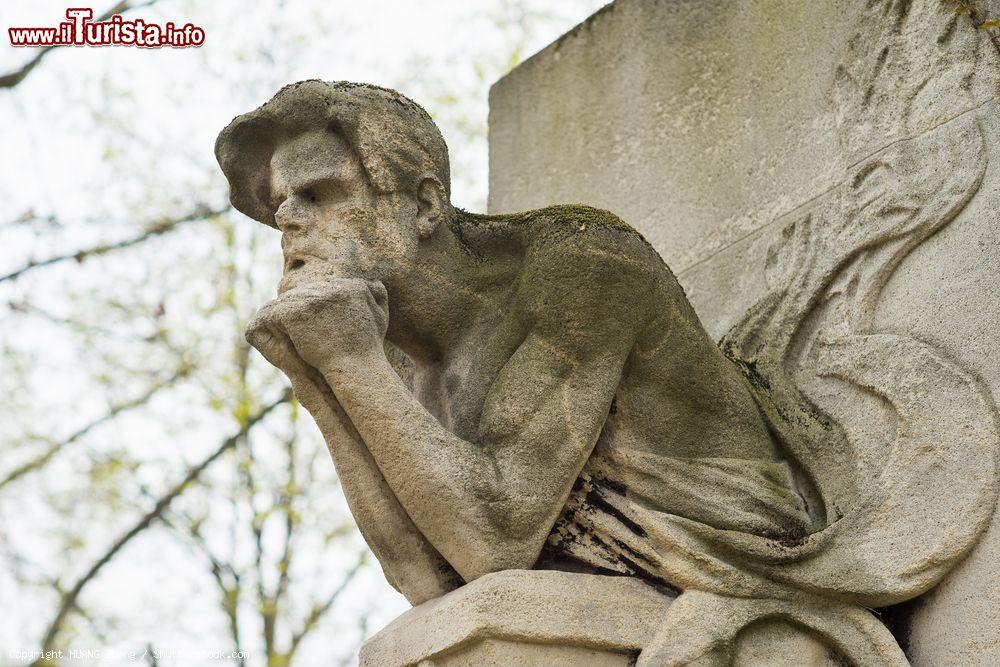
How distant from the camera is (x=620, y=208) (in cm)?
469

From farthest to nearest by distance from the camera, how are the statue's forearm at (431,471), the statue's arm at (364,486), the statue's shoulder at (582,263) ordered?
1. the statue's shoulder at (582,263)
2. the statue's arm at (364,486)
3. the statue's forearm at (431,471)

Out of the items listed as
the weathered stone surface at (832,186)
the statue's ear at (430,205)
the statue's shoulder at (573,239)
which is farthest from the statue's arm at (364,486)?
the weathered stone surface at (832,186)

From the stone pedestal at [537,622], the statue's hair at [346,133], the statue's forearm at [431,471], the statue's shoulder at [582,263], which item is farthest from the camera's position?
the statue's hair at [346,133]

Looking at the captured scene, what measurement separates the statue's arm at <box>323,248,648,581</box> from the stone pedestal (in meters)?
0.09

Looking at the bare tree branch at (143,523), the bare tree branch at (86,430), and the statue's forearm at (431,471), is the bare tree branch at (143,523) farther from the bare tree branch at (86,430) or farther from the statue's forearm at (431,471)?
the statue's forearm at (431,471)

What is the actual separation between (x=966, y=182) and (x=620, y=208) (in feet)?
4.66

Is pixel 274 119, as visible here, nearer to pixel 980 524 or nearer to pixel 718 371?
pixel 718 371

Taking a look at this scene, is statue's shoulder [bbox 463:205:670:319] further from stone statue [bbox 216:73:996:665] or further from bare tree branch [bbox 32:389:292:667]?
bare tree branch [bbox 32:389:292:667]

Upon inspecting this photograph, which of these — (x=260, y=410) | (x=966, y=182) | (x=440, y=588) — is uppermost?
(x=260, y=410)

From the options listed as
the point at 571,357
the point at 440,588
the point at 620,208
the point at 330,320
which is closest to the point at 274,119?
the point at 330,320

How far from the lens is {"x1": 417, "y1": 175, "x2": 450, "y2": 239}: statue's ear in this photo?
3395 millimetres

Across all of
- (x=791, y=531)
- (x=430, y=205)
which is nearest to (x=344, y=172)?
(x=430, y=205)

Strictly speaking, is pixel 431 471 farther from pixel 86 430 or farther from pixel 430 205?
pixel 86 430

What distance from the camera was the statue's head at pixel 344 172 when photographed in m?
3.28
